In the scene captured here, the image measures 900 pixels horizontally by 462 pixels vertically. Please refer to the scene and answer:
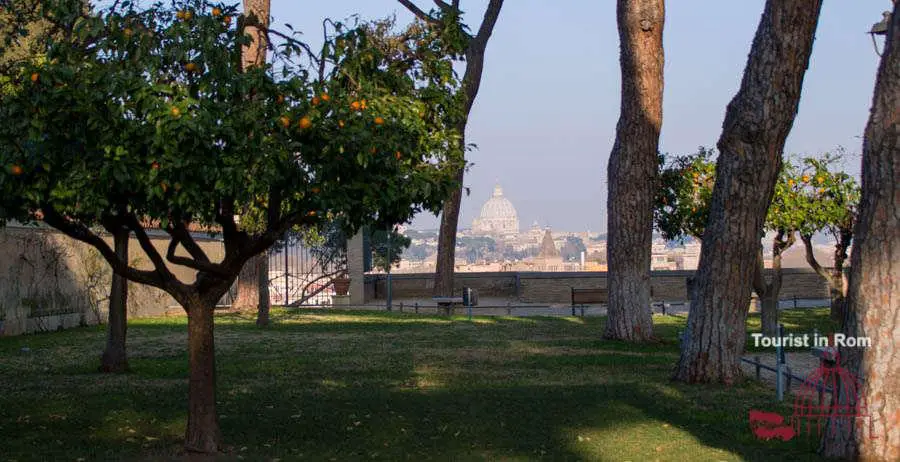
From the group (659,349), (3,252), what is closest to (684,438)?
(659,349)

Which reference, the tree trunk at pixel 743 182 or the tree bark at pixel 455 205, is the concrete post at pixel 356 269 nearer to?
the tree bark at pixel 455 205

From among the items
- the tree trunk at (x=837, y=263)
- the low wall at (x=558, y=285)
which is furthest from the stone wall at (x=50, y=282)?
the tree trunk at (x=837, y=263)

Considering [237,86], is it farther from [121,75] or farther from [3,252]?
[3,252]

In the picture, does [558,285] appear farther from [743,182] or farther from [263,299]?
[743,182]

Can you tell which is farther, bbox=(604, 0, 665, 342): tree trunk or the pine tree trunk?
the pine tree trunk

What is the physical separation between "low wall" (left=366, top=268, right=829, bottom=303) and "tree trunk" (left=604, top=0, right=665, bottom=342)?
1725 cm

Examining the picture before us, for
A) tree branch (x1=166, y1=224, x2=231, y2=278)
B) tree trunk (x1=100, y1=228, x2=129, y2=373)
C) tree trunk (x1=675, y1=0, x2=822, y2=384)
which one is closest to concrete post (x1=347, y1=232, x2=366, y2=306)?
tree trunk (x1=100, y1=228, x2=129, y2=373)

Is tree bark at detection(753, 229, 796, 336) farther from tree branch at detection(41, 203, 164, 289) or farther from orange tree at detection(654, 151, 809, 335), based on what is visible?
tree branch at detection(41, 203, 164, 289)

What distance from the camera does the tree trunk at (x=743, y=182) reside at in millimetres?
11078

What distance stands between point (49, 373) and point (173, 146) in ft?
23.9

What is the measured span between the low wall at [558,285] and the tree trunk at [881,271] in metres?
27.6

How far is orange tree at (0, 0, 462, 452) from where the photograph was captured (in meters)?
7.13

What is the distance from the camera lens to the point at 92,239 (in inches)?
313

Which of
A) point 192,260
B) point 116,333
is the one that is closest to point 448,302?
point 116,333
